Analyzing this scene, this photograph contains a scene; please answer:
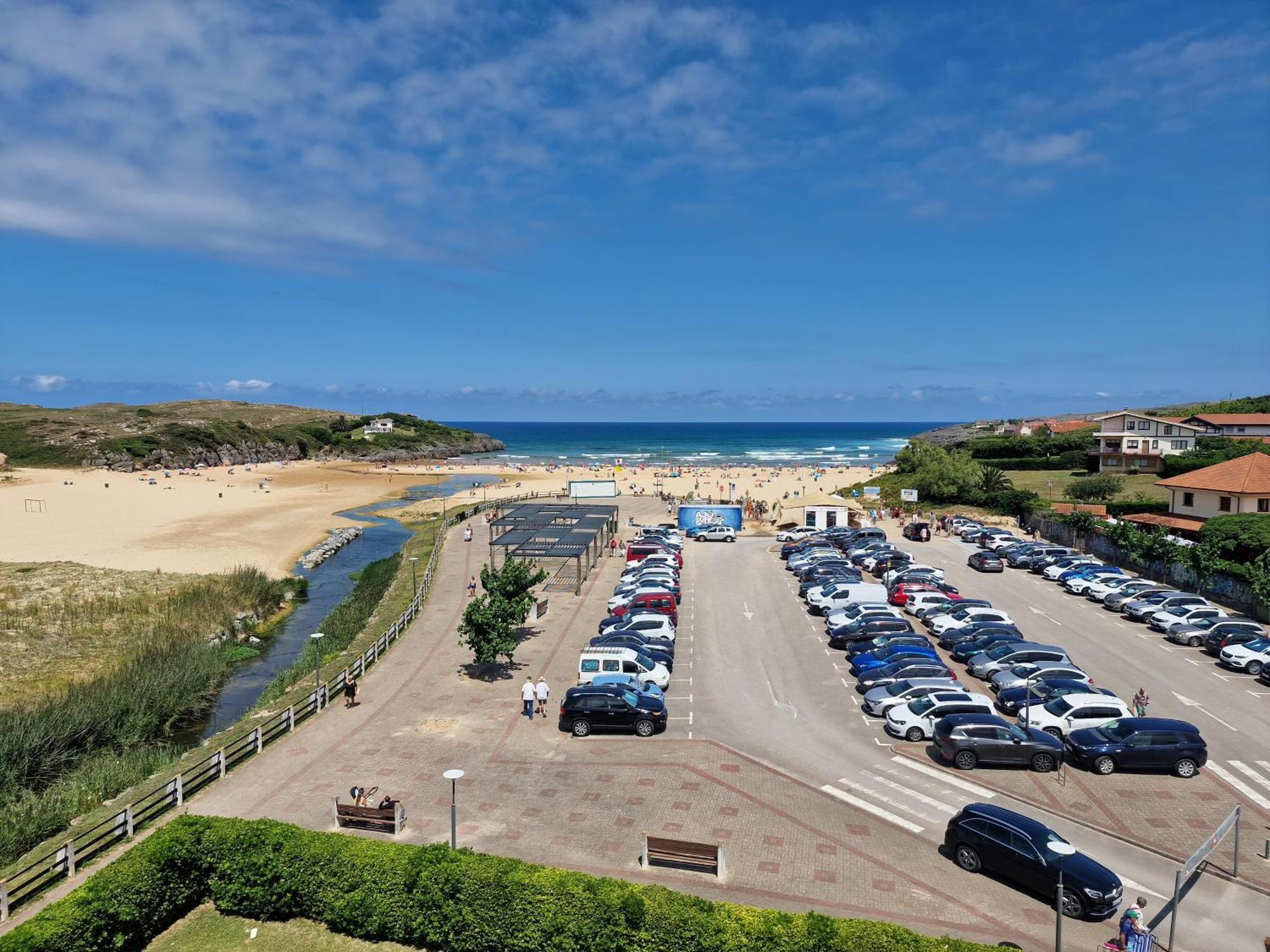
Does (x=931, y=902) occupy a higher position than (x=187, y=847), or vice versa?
(x=187, y=847)

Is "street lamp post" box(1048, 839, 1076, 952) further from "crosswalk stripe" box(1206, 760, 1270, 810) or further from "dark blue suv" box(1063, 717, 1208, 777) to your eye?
"crosswalk stripe" box(1206, 760, 1270, 810)

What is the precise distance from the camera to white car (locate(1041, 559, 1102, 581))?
142ft

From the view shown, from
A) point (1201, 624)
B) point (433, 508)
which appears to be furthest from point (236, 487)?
point (1201, 624)

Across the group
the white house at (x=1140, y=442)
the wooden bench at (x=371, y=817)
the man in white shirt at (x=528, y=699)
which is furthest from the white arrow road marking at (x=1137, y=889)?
the white house at (x=1140, y=442)

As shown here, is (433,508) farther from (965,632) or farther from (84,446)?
(84,446)

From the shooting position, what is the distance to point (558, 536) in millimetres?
44750

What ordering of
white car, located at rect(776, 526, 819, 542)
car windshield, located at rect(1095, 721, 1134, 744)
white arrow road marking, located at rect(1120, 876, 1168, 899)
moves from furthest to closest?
white car, located at rect(776, 526, 819, 542) < car windshield, located at rect(1095, 721, 1134, 744) < white arrow road marking, located at rect(1120, 876, 1168, 899)

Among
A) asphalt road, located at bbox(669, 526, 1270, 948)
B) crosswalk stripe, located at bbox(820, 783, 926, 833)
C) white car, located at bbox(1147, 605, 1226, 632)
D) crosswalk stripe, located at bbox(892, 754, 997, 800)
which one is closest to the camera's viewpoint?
asphalt road, located at bbox(669, 526, 1270, 948)

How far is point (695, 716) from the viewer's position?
2350cm

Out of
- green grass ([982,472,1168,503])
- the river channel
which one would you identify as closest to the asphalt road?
the river channel

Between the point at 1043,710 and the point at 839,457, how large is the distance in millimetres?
157096

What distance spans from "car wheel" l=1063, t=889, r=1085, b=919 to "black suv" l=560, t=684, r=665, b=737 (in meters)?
11.0

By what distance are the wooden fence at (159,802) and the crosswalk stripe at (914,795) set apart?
16555mm

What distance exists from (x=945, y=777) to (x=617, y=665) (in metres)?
10.5
